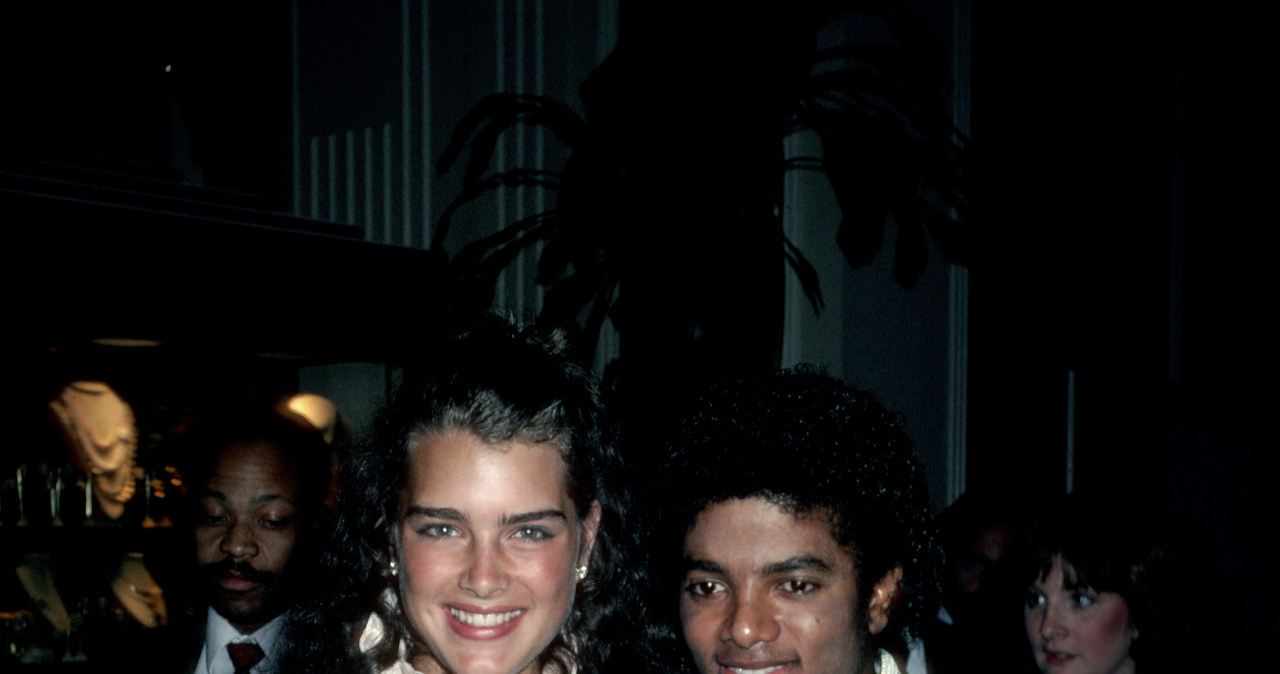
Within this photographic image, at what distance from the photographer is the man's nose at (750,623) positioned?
1.75 m

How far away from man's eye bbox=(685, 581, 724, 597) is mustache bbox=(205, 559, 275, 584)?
130cm

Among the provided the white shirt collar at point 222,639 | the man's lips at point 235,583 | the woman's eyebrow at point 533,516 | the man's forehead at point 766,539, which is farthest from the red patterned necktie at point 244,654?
the man's forehead at point 766,539

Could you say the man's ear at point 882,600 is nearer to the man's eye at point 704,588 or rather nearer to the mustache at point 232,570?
the man's eye at point 704,588

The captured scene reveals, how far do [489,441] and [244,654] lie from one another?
1260 millimetres

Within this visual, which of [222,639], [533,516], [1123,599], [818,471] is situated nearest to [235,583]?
[222,639]

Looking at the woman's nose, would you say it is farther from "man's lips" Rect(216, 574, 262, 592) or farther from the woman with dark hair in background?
"man's lips" Rect(216, 574, 262, 592)

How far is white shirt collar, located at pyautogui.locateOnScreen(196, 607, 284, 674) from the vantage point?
256 cm

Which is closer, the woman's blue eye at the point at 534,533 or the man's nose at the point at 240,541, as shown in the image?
the woman's blue eye at the point at 534,533

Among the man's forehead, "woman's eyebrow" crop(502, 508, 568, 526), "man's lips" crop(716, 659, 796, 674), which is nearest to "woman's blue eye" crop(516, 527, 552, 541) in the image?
"woman's eyebrow" crop(502, 508, 568, 526)

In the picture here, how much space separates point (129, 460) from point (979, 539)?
8.84 feet

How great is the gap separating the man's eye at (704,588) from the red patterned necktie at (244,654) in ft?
4.11

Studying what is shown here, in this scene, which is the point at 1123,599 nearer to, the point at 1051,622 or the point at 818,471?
the point at 1051,622

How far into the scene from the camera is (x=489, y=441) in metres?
1.72

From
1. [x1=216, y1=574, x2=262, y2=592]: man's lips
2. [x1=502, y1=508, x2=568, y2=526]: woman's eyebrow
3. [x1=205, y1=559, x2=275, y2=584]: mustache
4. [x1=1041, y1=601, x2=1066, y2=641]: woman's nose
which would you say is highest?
[x1=502, y1=508, x2=568, y2=526]: woman's eyebrow
